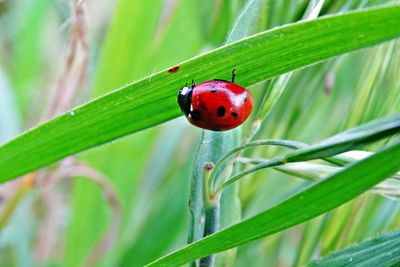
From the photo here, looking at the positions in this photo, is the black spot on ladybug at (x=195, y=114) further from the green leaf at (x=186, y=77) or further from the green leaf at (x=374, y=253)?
the green leaf at (x=374, y=253)

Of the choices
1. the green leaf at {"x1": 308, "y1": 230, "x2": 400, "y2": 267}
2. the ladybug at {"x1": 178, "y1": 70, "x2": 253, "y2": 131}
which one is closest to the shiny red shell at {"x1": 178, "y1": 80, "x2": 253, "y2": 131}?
the ladybug at {"x1": 178, "y1": 70, "x2": 253, "y2": 131}

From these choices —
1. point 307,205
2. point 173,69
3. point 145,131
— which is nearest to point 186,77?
point 173,69

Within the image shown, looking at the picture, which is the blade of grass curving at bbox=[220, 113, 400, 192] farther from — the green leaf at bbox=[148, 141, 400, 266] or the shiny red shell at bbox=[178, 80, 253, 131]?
the shiny red shell at bbox=[178, 80, 253, 131]

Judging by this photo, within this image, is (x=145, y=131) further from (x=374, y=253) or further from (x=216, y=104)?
(x=374, y=253)

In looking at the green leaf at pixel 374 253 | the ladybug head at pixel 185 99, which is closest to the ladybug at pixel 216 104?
the ladybug head at pixel 185 99

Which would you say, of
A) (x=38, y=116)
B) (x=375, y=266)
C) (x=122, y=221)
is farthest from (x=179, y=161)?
(x=375, y=266)

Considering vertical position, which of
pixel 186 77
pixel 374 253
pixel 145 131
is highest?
pixel 145 131

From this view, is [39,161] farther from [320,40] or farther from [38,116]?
[38,116]
